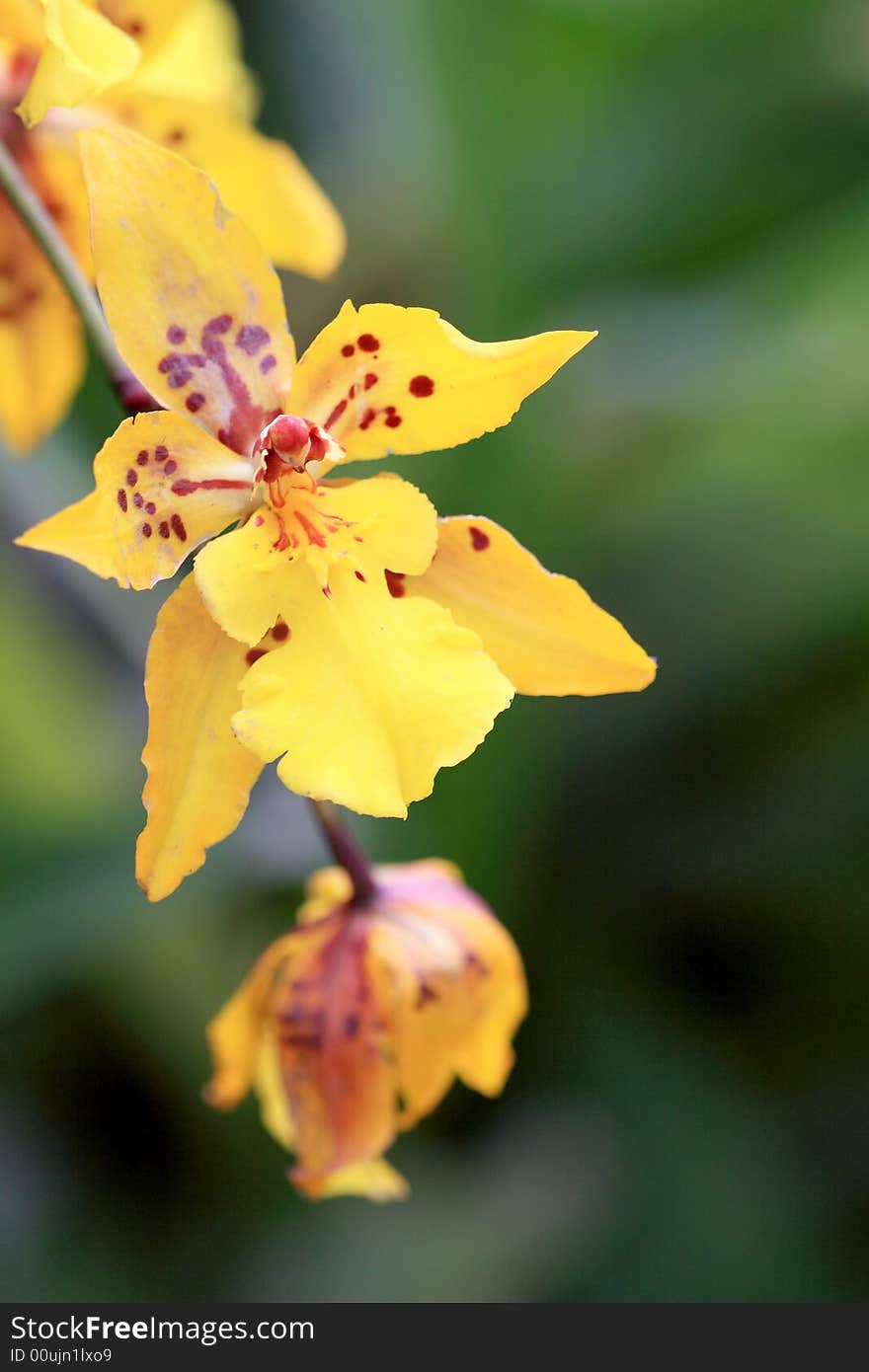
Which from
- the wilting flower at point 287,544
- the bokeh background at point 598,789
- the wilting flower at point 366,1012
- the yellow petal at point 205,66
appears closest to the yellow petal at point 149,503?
the wilting flower at point 287,544

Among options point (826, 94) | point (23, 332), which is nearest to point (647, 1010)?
point (23, 332)

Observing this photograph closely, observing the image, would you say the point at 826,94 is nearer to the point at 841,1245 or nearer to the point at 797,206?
the point at 797,206

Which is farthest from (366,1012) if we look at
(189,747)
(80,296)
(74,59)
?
(74,59)

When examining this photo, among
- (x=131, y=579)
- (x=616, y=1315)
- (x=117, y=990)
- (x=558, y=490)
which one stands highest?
(x=558, y=490)

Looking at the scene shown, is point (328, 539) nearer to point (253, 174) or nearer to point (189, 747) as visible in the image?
point (189, 747)

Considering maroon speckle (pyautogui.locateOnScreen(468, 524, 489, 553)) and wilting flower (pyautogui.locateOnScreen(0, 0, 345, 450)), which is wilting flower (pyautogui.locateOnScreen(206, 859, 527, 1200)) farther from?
wilting flower (pyautogui.locateOnScreen(0, 0, 345, 450))

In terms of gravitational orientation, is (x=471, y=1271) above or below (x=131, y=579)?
below

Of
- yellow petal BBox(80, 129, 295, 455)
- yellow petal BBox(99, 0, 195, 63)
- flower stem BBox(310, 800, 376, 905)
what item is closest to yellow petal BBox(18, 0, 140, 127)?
yellow petal BBox(80, 129, 295, 455)
